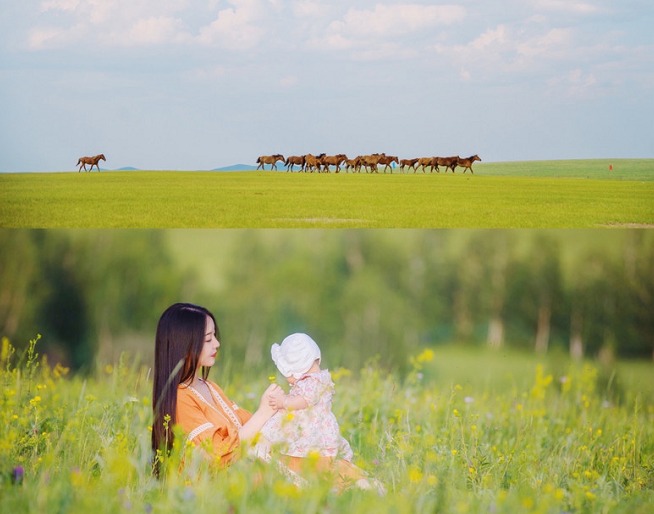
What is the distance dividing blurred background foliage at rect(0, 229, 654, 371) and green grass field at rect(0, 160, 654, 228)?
0.42 metres

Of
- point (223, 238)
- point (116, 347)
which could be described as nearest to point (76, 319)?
point (116, 347)

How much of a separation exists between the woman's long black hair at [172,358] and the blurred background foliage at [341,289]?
3320 millimetres

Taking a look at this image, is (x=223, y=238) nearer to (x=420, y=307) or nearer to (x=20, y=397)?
(x=420, y=307)

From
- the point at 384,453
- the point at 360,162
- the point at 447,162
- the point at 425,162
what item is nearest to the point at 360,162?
the point at 360,162

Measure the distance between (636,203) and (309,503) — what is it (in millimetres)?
5234

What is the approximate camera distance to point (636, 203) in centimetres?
662

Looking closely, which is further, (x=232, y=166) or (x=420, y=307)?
(x=420, y=307)

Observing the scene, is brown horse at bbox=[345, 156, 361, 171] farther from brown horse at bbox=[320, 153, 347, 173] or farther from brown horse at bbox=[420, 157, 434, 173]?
brown horse at bbox=[420, 157, 434, 173]

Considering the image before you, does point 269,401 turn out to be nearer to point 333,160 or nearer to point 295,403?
point 295,403

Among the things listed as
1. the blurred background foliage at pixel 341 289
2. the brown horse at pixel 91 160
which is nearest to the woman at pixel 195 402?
the blurred background foliage at pixel 341 289

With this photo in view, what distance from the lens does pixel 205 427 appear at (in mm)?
2934

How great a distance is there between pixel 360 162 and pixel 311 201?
25.7 inches

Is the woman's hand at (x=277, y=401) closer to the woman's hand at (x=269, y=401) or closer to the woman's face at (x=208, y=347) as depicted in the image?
the woman's hand at (x=269, y=401)

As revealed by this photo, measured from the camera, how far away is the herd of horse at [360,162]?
21.2 feet
